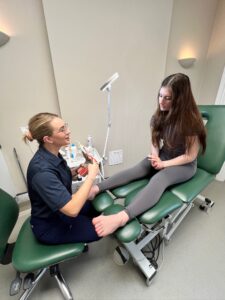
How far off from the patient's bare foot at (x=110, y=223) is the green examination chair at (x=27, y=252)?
126 millimetres

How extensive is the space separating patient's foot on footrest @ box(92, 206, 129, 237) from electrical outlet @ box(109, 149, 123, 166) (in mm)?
1121

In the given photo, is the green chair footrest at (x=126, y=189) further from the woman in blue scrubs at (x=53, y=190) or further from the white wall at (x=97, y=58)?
the white wall at (x=97, y=58)

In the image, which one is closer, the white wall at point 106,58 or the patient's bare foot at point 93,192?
the patient's bare foot at point 93,192

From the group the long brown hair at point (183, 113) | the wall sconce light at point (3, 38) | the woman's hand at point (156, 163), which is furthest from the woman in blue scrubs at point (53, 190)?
the wall sconce light at point (3, 38)

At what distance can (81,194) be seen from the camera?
2.56ft

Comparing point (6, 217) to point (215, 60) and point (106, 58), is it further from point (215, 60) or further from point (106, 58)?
point (215, 60)

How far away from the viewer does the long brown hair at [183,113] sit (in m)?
1.03

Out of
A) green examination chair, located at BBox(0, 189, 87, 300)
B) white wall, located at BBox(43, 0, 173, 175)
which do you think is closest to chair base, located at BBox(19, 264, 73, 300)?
green examination chair, located at BBox(0, 189, 87, 300)

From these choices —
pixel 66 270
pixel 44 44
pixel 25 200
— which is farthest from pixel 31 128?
pixel 25 200

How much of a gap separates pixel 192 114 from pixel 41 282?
1591 millimetres

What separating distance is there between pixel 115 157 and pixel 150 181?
3.24ft

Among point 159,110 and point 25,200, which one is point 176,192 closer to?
point 159,110

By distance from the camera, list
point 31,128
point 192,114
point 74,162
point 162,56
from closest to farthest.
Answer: point 31,128, point 192,114, point 74,162, point 162,56

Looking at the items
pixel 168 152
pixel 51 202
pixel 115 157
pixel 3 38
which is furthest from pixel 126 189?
pixel 3 38
